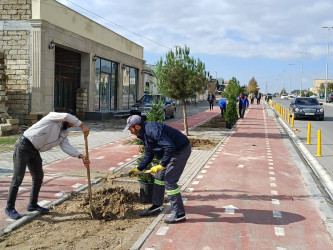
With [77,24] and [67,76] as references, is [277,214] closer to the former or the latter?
[77,24]

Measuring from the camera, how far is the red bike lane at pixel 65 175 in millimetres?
6473

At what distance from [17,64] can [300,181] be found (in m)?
14.0

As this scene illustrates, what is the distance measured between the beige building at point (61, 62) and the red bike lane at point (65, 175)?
21.5ft

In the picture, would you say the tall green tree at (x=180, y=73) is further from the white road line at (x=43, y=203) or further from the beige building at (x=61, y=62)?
the white road line at (x=43, y=203)

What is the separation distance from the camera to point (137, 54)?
32.4m

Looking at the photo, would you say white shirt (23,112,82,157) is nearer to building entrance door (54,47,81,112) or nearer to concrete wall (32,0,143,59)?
concrete wall (32,0,143,59)

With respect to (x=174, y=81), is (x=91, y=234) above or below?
below

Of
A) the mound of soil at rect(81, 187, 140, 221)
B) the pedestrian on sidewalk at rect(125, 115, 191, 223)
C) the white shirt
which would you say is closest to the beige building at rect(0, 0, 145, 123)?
the mound of soil at rect(81, 187, 140, 221)

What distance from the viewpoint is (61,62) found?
23281mm

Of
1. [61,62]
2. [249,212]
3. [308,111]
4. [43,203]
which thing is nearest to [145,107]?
[61,62]

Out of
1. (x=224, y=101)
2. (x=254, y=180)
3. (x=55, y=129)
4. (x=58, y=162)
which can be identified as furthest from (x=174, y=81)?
(x=224, y=101)

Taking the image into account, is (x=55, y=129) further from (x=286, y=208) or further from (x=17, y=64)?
(x=17, y=64)

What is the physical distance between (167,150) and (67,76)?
19119 mm

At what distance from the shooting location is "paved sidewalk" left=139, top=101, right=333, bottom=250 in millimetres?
4828
